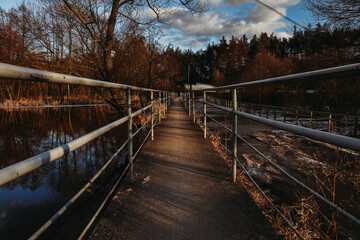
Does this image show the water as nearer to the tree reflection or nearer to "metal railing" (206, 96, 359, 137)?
the tree reflection

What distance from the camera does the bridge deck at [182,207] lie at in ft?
5.11

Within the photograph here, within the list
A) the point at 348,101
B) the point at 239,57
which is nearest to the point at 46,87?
the point at 348,101

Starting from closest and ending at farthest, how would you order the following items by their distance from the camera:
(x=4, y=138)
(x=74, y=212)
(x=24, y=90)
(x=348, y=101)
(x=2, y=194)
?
1. (x=74, y=212)
2. (x=2, y=194)
3. (x=4, y=138)
4. (x=348, y=101)
5. (x=24, y=90)

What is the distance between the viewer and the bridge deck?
1.56 metres

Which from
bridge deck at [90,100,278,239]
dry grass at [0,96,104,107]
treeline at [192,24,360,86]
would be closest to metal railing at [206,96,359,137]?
treeline at [192,24,360,86]

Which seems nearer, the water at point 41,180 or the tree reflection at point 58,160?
the water at point 41,180

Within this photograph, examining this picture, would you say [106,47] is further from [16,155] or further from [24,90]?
[24,90]

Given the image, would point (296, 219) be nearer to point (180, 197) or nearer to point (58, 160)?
point (180, 197)

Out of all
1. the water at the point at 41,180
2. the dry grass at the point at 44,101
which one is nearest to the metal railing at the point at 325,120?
the water at the point at 41,180

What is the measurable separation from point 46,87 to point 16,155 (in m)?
21.9

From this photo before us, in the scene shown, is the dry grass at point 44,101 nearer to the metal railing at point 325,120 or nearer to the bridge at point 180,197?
the metal railing at point 325,120

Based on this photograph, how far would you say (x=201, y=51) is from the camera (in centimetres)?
9819

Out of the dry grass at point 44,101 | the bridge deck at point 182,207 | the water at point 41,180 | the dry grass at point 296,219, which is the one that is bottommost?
the water at point 41,180

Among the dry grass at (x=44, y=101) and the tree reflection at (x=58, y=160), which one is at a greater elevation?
the dry grass at (x=44, y=101)
